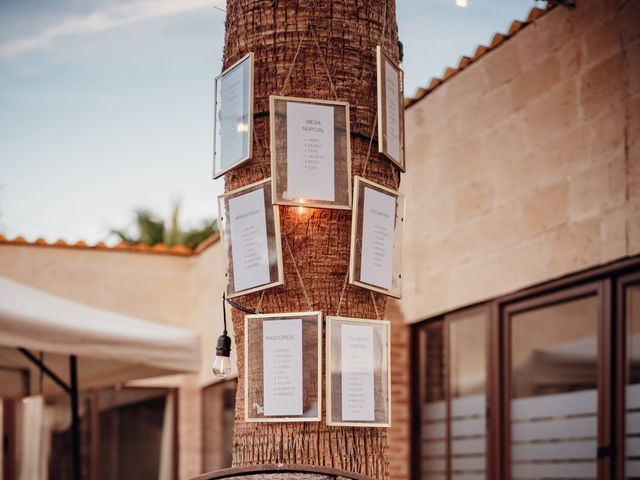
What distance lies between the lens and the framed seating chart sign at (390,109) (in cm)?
276

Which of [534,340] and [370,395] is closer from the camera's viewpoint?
[370,395]

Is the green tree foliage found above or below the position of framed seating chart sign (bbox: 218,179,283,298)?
above

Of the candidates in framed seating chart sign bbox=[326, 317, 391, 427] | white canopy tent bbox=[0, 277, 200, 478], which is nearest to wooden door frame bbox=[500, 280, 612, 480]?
white canopy tent bbox=[0, 277, 200, 478]

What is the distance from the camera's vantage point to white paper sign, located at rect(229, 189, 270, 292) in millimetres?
2652

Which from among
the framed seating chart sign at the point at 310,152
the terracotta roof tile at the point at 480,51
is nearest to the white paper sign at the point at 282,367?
the framed seating chart sign at the point at 310,152

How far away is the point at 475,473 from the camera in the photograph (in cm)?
628

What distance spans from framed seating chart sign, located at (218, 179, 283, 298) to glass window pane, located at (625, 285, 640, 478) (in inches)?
114

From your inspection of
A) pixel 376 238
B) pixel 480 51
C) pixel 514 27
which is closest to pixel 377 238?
pixel 376 238

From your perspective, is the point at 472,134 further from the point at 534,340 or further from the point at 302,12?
the point at 302,12

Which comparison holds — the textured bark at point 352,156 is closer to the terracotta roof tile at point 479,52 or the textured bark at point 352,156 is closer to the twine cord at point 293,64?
the twine cord at point 293,64

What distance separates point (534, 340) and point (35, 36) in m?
13.3

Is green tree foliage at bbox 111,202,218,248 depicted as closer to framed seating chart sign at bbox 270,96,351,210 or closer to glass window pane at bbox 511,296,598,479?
glass window pane at bbox 511,296,598,479

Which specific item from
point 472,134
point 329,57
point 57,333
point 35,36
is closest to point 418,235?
point 472,134

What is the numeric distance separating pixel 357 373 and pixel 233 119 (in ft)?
2.46
